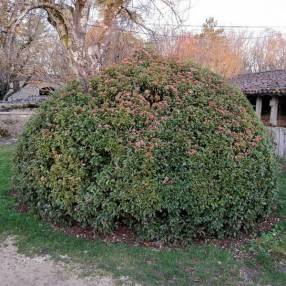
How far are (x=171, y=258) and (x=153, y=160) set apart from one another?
994 millimetres

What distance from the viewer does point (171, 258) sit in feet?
11.1

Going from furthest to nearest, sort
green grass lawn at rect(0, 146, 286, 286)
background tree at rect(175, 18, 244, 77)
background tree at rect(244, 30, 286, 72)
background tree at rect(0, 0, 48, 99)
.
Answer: background tree at rect(244, 30, 286, 72) → background tree at rect(175, 18, 244, 77) → background tree at rect(0, 0, 48, 99) → green grass lawn at rect(0, 146, 286, 286)

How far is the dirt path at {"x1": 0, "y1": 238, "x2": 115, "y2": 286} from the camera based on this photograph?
9.66ft

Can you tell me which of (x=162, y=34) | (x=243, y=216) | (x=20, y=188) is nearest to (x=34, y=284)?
(x=20, y=188)

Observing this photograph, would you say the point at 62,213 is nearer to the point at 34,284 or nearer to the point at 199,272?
the point at 34,284

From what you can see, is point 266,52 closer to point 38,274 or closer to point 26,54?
point 26,54

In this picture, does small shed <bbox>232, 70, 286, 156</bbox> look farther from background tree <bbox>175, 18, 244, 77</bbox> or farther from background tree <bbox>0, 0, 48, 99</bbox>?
background tree <bbox>0, 0, 48, 99</bbox>

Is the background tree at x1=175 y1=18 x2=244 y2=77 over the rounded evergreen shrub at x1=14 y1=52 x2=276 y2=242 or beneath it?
over

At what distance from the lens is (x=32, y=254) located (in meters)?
3.46

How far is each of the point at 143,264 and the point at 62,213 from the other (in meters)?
1.21

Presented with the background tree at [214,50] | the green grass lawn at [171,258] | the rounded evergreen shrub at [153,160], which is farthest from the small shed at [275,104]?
the background tree at [214,50]

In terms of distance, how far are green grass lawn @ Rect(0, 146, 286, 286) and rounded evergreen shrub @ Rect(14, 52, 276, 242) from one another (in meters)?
0.22

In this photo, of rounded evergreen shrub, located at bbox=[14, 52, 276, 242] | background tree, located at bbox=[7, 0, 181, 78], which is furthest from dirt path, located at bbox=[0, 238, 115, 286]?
background tree, located at bbox=[7, 0, 181, 78]

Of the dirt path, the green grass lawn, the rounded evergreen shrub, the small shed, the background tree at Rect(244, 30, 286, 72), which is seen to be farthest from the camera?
the background tree at Rect(244, 30, 286, 72)
